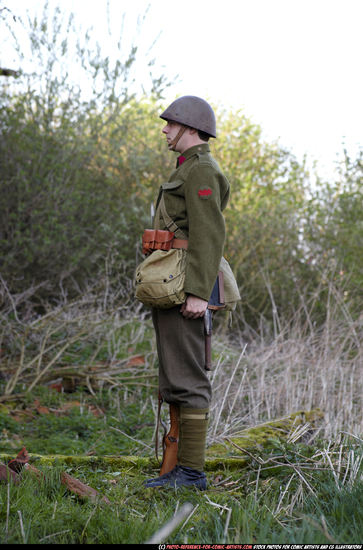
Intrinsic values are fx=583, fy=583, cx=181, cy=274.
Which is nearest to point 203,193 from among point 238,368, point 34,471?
point 34,471

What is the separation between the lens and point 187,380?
2979 millimetres

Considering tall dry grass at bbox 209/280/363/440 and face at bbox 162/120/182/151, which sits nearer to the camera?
face at bbox 162/120/182/151

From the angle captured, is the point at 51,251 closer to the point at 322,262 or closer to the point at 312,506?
the point at 322,262

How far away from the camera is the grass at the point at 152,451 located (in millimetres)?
2199

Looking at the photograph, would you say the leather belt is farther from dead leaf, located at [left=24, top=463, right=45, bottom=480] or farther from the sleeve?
dead leaf, located at [left=24, top=463, right=45, bottom=480]

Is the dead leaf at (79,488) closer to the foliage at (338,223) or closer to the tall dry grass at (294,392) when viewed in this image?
the tall dry grass at (294,392)

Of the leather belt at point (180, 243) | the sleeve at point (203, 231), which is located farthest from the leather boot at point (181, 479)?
the leather belt at point (180, 243)

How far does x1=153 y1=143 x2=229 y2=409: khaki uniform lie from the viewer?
2.89m

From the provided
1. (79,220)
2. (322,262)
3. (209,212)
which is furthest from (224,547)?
(322,262)

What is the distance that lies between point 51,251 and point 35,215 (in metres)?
0.54

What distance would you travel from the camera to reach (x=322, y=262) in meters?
8.74

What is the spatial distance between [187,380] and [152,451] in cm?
145

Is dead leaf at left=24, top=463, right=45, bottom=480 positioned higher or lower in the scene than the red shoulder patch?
lower

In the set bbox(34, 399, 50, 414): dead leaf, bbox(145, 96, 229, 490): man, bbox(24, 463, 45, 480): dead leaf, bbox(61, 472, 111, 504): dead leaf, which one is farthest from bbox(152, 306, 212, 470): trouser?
bbox(34, 399, 50, 414): dead leaf
